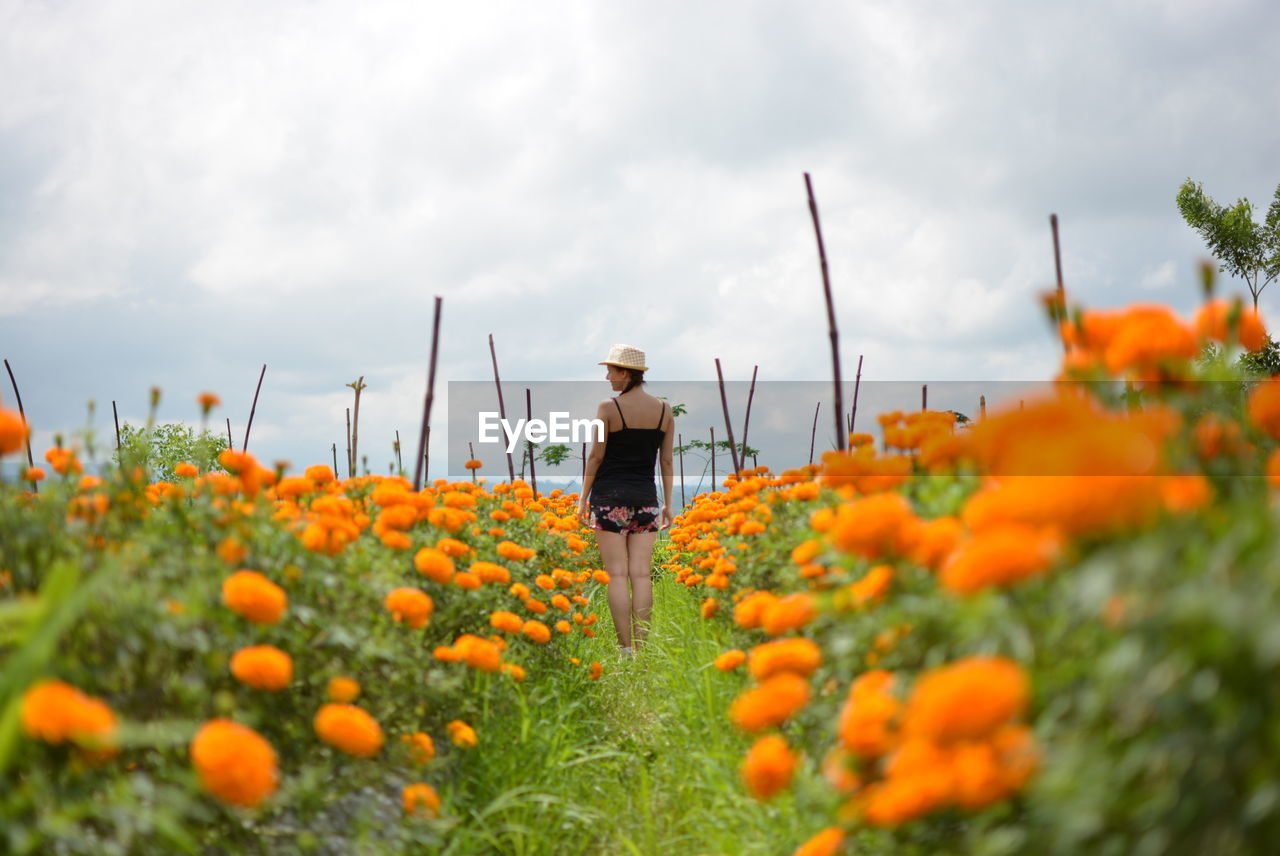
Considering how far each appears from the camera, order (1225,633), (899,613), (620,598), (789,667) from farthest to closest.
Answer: (620,598) → (789,667) → (899,613) → (1225,633)

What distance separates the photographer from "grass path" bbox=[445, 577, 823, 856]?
8.19 ft

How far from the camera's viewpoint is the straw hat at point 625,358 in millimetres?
5578

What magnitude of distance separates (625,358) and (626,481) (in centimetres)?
85

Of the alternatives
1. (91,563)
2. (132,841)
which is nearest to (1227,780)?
(132,841)

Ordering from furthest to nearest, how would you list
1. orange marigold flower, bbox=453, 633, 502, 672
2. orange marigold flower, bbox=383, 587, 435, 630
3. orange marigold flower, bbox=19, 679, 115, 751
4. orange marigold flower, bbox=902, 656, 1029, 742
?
orange marigold flower, bbox=453, 633, 502, 672 → orange marigold flower, bbox=383, 587, 435, 630 → orange marigold flower, bbox=19, 679, 115, 751 → orange marigold flower, bbox=902, 656, 1029, 742

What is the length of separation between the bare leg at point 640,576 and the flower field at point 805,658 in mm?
2355

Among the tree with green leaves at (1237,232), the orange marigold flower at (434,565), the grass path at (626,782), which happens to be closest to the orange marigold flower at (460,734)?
the grass path at (626,782)

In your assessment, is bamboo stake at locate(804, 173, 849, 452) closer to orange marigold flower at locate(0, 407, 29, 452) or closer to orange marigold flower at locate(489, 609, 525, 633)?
orange marigold flower at locate(489, 609, 525, 633)

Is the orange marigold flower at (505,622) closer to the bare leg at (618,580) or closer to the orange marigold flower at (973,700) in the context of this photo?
the orange marigold flower at (973,700)

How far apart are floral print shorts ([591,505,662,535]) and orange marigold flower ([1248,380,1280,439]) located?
410 cm

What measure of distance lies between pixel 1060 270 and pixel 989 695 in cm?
281

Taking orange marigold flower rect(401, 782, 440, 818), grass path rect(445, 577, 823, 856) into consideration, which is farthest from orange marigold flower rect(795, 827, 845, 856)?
orange marigold flower rect(401, 782, 440, 818)

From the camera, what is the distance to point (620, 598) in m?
5.48

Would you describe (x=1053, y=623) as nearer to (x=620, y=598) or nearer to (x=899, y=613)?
(x=899, y=613)
